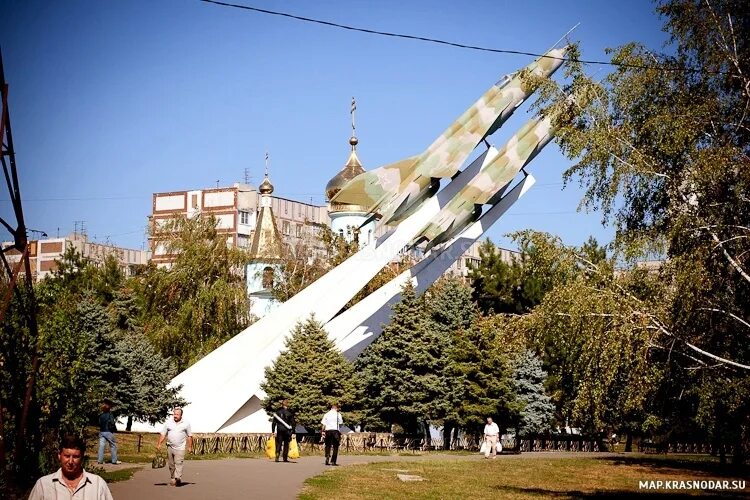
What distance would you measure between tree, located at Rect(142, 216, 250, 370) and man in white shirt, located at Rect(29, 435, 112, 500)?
3187 centimetres

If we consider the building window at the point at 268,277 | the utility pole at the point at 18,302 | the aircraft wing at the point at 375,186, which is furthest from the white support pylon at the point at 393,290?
the utility pole at the point at 18,302

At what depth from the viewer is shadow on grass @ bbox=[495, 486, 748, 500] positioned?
1523 cm

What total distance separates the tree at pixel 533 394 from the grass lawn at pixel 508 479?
30.5 feet

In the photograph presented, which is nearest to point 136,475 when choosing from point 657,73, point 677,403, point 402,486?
point 402,486

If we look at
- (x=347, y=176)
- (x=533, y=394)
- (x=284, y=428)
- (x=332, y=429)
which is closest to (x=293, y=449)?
(x=284, y=428)

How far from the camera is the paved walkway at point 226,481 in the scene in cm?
1248

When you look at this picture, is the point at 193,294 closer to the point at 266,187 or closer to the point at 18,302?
the point at 266,187

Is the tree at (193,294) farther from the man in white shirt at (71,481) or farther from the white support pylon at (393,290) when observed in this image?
the man in white shirt at (71,481)

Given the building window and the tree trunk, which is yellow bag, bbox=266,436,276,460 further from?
the building window

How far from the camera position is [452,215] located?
29875 millimetres

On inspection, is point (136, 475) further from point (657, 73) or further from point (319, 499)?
point (657, 73)

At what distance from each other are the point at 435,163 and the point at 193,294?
14.5 metres

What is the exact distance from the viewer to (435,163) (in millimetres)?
28844

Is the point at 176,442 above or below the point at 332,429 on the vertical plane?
below
